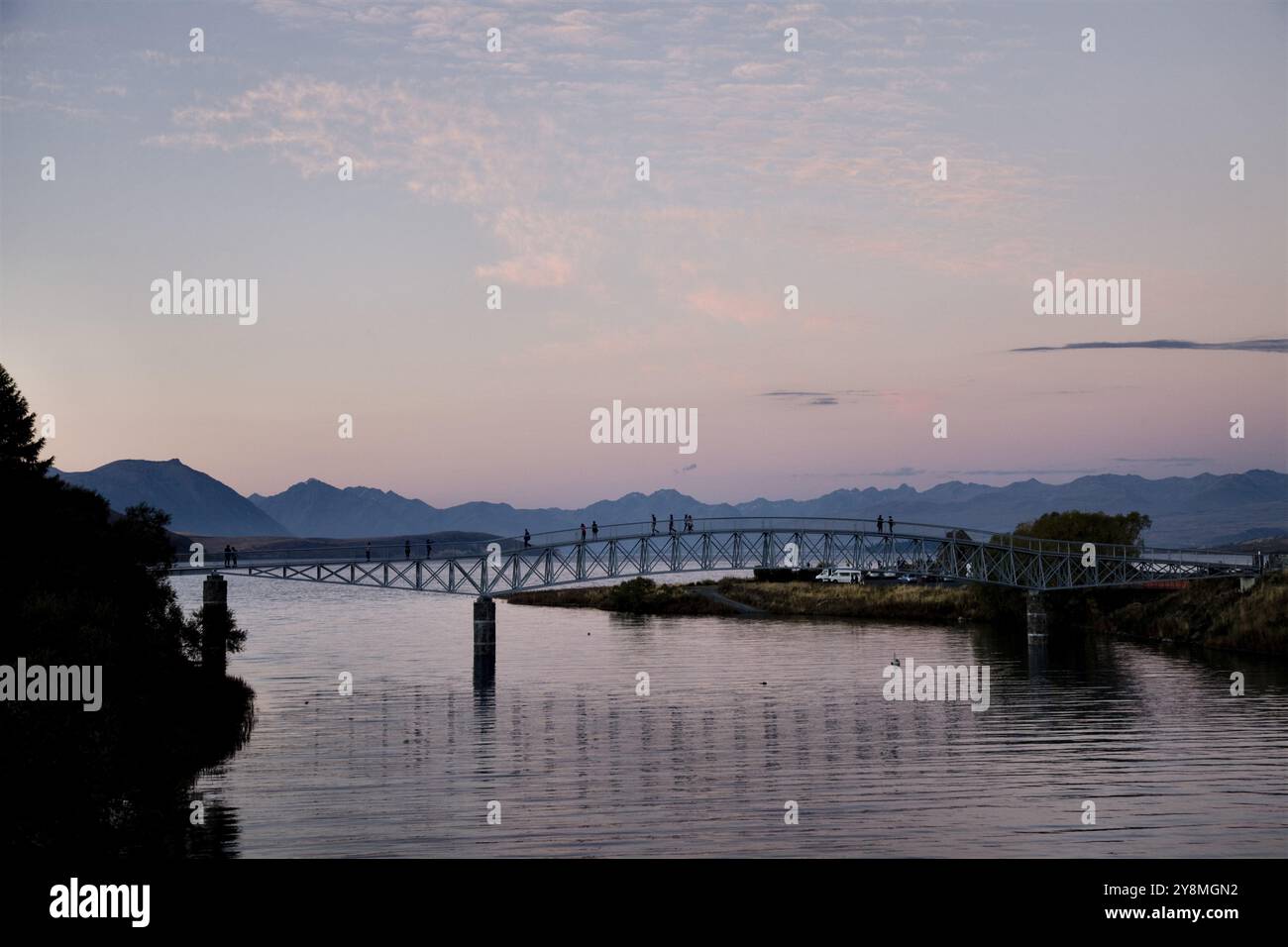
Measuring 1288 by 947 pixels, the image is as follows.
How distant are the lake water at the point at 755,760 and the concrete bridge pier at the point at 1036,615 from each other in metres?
10.5

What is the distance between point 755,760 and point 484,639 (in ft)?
145

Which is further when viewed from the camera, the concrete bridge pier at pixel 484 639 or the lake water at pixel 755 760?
the concrete bridge pier at pixel 484 639

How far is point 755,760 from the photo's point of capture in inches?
2007

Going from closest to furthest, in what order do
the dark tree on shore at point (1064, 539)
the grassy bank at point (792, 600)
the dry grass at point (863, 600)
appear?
the dark tree on shore at point (1064, 539), the dry grass at point (863, 600), the grassy bank at point (792, 600)

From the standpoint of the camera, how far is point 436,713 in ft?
220

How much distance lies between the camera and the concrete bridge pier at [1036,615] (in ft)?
357

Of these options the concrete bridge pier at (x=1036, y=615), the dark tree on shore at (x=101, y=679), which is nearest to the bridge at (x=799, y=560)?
the concrete bridge pier at (x=1036, y=615)

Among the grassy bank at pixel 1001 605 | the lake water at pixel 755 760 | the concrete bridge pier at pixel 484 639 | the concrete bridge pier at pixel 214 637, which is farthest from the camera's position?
the grassy bank at pixel 1001 605

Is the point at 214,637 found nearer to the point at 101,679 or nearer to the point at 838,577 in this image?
the point at 101,679

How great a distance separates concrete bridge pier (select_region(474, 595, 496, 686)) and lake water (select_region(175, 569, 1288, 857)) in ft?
6.59

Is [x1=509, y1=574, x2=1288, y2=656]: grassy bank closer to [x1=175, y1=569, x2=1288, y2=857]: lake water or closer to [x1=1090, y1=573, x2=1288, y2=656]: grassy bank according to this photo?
[x1=1090, y1=573, x2=1288, y2=656]: grassy bank

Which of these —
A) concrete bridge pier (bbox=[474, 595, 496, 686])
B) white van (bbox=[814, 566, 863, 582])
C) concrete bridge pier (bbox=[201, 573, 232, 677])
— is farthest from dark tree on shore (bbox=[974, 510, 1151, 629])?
concrete bridge pier (bbox=[201, 573, 232, 677])

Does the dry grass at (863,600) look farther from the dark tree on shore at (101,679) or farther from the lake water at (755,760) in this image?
the dark tree on shore at (101,679)
